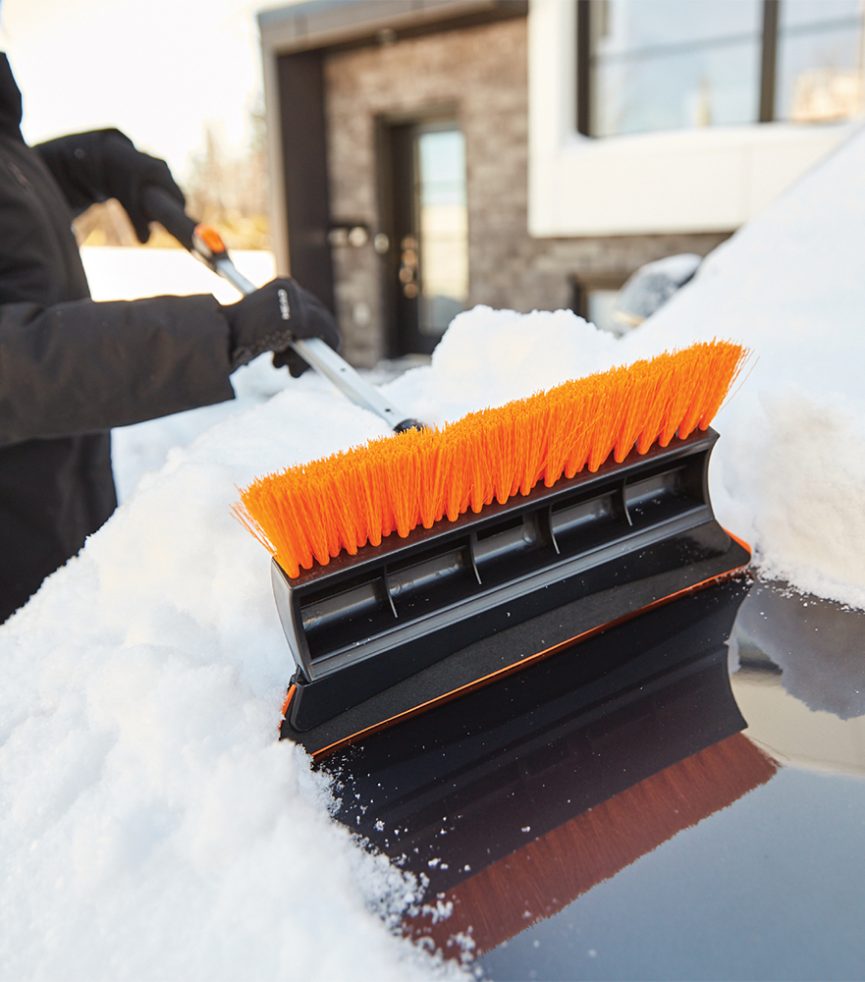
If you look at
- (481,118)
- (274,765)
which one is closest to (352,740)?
(274,765)

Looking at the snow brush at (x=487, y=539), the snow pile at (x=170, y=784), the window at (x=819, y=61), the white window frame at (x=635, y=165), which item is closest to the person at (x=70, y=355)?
the snow pile at (x=170, y=784)

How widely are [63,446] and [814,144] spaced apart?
527 cm

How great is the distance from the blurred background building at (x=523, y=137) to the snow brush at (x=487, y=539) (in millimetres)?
5138

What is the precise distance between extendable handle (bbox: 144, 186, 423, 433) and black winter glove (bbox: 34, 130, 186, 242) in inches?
1.4

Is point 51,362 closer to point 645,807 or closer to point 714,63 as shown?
point 645,807

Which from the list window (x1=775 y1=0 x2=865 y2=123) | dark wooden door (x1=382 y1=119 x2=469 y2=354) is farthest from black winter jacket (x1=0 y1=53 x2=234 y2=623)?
dark wooden door (x1=382 y1=119 x2=469 y2=354)

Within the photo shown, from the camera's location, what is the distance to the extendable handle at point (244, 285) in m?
1.18

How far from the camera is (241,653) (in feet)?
2.66

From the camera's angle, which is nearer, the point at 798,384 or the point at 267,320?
the point at 798,384

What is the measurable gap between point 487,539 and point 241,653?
0.29 m

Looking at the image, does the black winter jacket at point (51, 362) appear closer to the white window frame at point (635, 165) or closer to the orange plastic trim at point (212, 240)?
the orange plastic trim at point (212, 240)

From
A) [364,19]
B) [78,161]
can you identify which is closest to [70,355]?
[78,161]

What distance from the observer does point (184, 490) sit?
0.92 meters

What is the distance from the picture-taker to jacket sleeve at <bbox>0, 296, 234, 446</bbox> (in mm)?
1131
